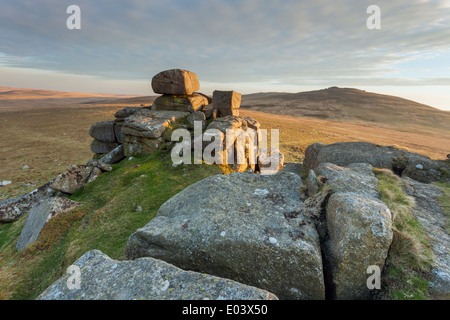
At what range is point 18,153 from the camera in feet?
110

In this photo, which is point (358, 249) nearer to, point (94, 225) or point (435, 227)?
point (435, 227)

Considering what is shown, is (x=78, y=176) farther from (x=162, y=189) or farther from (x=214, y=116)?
(x=214, y=116)

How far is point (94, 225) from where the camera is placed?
10.7 metres

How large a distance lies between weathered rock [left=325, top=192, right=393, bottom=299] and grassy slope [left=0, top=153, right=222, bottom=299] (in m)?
7.16

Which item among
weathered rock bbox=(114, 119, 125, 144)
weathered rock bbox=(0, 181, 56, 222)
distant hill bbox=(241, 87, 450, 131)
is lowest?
weathered rock bbox=(0, 181, 56, 222)

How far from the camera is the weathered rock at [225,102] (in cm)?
2017

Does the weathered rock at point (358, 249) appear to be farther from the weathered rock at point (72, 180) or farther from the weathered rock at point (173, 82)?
the weathered rock at point (173, 82)

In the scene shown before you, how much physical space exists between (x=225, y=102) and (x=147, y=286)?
1793 cm

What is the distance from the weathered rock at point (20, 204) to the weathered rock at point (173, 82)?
11921mm

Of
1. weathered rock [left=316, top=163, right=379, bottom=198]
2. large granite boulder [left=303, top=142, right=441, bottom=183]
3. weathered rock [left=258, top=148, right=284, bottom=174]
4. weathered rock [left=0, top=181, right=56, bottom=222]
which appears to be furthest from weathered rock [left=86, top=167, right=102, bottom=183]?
weathered rock [left=316, top=163, right=379, bottom=198]

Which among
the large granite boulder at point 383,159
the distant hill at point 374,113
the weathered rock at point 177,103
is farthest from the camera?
the distant hill at point 374,113

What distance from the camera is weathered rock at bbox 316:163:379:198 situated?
20.9 feet

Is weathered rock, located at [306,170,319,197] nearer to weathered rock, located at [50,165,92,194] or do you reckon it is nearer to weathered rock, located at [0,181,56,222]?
weathered rock, located at [50,165,92,194]

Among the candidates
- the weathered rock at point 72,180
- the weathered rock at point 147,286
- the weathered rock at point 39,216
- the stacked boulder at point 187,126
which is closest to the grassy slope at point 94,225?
the weathered rock at point 39,216
